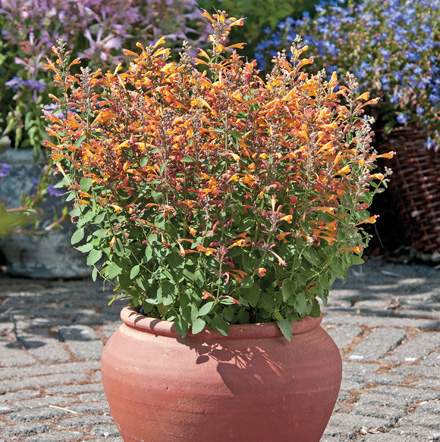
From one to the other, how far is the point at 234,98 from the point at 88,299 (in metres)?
2.75

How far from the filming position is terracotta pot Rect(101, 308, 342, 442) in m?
1.80

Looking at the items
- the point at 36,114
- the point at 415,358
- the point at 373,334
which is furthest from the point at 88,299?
the point at 415,358

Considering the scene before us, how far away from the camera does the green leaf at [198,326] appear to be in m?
1.77

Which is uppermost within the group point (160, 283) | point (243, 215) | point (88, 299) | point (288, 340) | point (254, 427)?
point (243, 215)

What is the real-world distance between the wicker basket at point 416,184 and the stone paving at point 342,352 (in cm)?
30

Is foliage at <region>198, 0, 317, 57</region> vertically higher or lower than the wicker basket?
higher

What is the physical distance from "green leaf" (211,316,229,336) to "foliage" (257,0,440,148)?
10.3ft

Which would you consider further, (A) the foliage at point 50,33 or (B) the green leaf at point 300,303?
(A) the foliage at point 50,33

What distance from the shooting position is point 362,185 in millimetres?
1791

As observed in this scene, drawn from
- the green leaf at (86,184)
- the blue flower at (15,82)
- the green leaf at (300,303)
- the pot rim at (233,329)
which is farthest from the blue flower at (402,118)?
the green leaf at (86,184)

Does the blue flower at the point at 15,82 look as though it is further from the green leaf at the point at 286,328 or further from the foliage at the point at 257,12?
the green leaf at the point at 286,328

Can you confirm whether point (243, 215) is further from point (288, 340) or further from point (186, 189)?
point (288, 340)

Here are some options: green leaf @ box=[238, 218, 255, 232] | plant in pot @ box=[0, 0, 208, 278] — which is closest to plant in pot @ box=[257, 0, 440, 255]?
plant in pot @ box=[0, 0, 208, 278]

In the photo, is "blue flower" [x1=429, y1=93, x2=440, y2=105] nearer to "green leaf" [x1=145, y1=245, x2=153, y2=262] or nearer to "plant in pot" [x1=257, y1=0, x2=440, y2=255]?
"plant in pot" [x1=257, y1=0, x2=440, y2=255]
